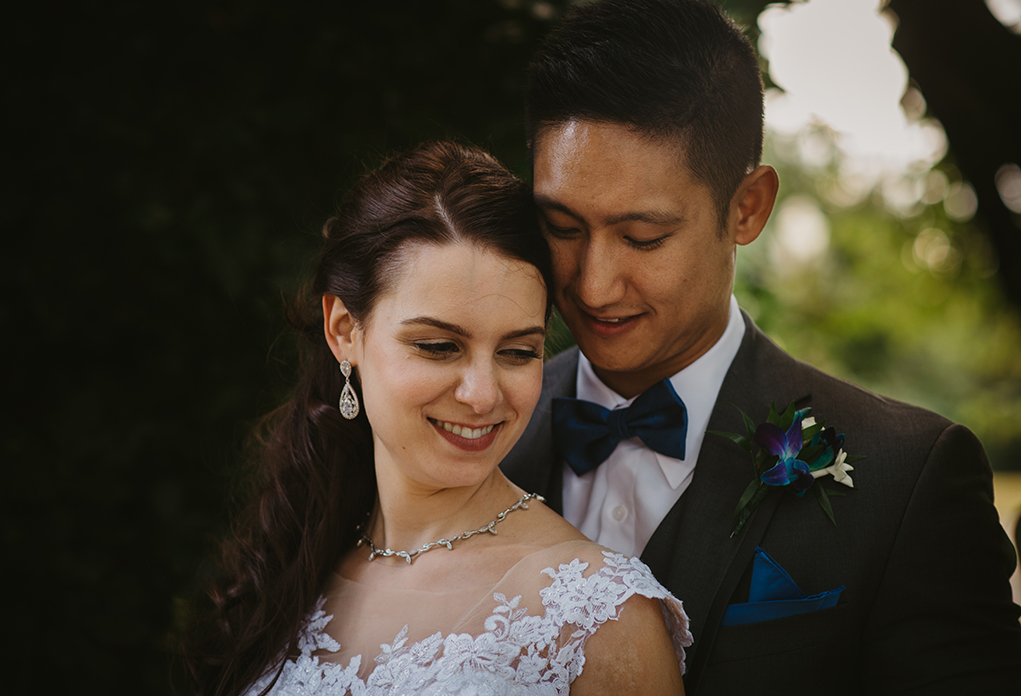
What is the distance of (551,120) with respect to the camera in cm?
199

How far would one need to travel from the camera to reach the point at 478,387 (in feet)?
5.74

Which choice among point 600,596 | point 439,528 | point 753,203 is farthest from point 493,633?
point 753,203

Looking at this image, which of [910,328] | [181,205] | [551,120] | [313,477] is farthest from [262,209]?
[910,328]

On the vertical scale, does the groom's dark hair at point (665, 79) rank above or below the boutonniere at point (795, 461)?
above

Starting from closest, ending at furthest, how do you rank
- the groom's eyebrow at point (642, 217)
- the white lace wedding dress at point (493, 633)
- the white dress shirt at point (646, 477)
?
the white lace wedding dress at point (493, 633)
the groom's eyebrow at point (642, 217)
the white dress shirt at point (646, 477)

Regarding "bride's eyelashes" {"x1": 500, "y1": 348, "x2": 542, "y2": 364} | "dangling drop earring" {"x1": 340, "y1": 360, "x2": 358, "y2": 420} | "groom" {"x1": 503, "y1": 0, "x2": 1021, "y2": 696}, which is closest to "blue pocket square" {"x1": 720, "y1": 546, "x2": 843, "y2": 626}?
"groom" {"x1": 503, "y1": 0, "x2": 1021, "y2": 696}

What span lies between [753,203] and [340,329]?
1.17 metres

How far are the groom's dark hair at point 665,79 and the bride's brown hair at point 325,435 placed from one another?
0.96ft

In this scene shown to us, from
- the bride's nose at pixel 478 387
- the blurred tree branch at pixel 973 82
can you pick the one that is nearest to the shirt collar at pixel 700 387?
the bride's nose at pixel 478 387

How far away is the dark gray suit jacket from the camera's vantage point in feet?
5.62

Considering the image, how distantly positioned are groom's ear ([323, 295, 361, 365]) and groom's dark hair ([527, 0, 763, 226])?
28.0 inches

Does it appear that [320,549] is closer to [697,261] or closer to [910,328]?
[697,261]

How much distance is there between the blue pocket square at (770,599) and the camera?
1767mm

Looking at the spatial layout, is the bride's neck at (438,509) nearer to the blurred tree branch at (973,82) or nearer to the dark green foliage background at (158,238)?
the dark green foliage background at (158,238)
